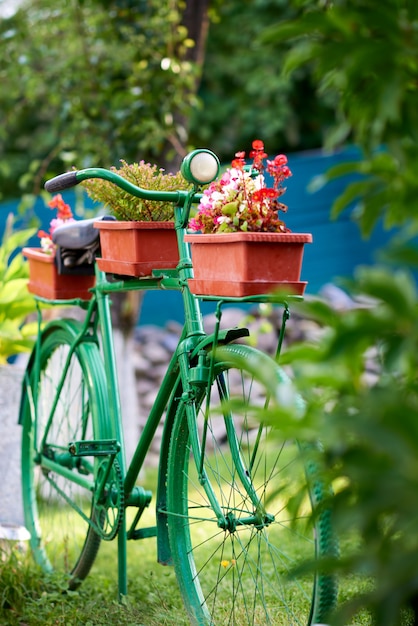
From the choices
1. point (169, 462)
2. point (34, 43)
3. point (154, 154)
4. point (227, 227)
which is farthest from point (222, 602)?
point (34, 43)

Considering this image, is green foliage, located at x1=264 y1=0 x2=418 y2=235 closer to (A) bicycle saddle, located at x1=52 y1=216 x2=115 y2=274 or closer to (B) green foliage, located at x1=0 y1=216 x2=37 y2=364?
(A) bicycle saddle, located at x1=52 y1=216 x2=115 y2=274

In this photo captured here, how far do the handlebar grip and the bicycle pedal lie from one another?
2.34ft

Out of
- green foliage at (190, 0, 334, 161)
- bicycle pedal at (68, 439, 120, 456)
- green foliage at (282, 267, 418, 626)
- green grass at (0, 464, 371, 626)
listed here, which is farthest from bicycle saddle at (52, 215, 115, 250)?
green foliage at (190, 0, 334, 161)

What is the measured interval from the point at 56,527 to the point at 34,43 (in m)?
4.18

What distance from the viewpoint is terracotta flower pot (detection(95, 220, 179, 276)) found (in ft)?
8.31

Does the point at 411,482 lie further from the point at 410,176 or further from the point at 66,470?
the point at 66,470

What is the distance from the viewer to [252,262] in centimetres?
209

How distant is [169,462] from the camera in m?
2.47

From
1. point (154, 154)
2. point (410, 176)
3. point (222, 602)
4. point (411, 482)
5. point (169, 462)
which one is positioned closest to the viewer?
point (411, 482)

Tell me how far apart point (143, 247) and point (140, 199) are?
174 millimetres

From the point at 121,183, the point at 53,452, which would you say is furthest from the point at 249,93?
the point at 121,183

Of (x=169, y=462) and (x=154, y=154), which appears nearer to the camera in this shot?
(x=169, y=462)

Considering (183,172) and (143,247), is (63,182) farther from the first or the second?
(183,172)

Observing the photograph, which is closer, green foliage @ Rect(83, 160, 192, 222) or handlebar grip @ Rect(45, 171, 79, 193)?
handlebar grip @ Rect(45, 171, 79, 193)
